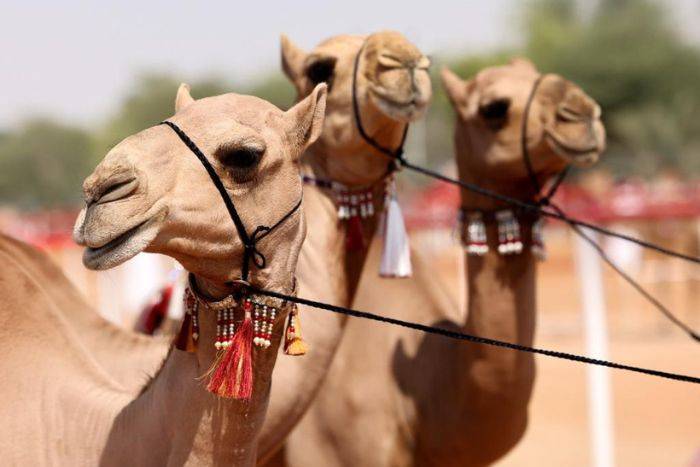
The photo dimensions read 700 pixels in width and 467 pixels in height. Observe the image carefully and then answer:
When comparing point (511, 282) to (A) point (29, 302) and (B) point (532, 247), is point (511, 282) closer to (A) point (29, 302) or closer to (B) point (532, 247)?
(B) point (532, 247)

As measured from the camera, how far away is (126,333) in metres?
3.90

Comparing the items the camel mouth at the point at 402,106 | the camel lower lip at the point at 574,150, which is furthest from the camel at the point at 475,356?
the camel mouth at the point at 402,106

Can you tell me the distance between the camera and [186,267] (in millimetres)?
2844

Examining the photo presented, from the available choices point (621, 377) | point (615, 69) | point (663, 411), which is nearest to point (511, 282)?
point (663, 411)

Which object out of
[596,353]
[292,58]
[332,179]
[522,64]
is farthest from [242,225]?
[596,353]

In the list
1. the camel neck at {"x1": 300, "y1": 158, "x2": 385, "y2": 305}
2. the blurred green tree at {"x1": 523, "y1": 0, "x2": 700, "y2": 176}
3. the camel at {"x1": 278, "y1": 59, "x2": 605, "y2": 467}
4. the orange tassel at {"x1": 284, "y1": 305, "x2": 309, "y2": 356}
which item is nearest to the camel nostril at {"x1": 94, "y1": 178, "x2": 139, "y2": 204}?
the orange tassel at {"x1": 284, "y1": 305, "x2": 309, "y2": 356}

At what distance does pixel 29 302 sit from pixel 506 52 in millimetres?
56811

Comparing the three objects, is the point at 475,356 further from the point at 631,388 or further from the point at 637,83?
the point at 637,83

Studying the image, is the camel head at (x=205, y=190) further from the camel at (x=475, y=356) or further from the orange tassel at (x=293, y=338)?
the camel at (x=475, y=356)

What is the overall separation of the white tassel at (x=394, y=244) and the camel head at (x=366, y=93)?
0.50 feet

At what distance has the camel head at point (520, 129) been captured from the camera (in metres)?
4.88

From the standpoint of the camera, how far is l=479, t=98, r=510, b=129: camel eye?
504 centimetres

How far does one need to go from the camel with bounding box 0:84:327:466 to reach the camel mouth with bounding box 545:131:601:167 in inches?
78.3

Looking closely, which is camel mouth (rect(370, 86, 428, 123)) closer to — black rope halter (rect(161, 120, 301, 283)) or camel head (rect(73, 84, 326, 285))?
camel head (rect(73, 84, 326, 285))
